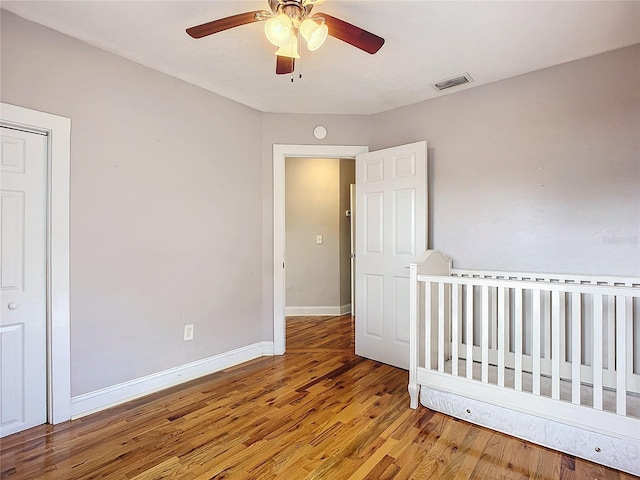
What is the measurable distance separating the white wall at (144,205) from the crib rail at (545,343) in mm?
1671

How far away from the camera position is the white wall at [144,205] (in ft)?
7.13

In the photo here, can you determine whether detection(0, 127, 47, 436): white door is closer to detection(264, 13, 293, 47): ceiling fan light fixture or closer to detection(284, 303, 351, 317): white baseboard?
detection(264, 13, 293, 47): ceiling fan light fixture

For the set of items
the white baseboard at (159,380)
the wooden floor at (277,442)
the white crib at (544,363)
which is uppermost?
the white crib at (544,363)

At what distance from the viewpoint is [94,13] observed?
1.93 meters

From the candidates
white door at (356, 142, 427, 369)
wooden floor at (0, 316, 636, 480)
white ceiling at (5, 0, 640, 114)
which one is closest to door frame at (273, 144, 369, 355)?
white door at (356, 142, 427, 369)

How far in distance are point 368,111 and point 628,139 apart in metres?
2.00

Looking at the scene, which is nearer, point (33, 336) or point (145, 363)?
point (33, 336)

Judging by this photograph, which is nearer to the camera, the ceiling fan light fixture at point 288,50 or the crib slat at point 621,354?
the crib slat at point 621,354

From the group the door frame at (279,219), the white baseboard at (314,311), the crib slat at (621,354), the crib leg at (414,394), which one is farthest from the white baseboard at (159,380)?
the crib slat at (621,354)

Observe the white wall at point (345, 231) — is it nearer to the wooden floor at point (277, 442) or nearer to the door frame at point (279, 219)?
the door frame at point (279, 219)

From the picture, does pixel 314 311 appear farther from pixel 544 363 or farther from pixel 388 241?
pixel 544 363

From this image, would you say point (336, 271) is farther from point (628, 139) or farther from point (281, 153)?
point (628, 139)

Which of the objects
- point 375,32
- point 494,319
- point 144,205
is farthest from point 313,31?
point 494,319

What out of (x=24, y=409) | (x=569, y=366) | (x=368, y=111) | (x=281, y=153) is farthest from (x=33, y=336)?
(x=569, y=366)
